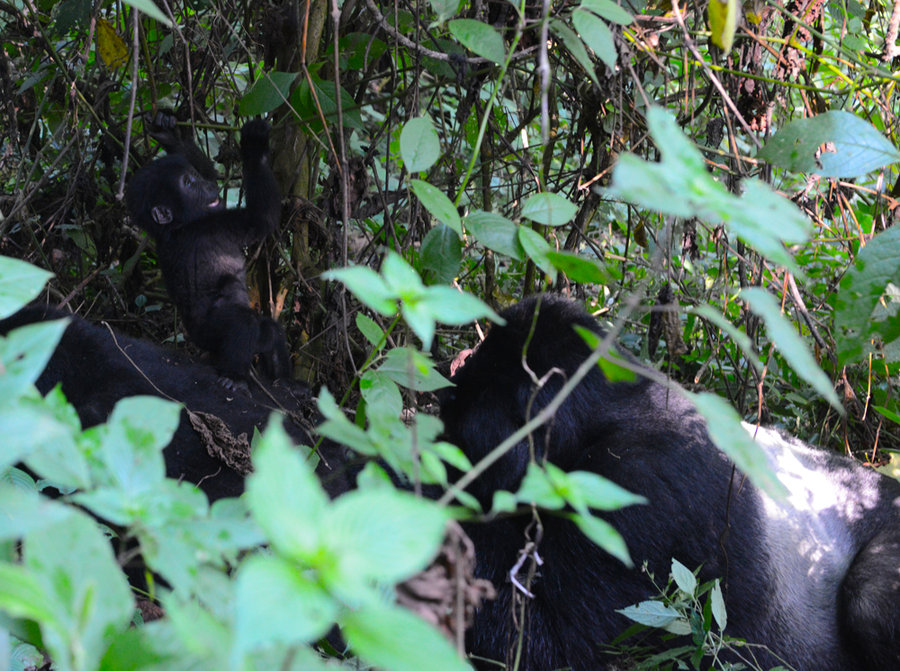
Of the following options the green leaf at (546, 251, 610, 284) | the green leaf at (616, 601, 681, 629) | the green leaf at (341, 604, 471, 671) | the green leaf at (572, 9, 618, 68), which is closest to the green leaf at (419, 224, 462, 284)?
the green leaf at (572, 9, 618, 68)

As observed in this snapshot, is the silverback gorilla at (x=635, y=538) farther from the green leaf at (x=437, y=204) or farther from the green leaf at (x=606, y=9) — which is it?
the green leaf at (x=606, y=9)

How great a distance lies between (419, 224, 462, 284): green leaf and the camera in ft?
5.64

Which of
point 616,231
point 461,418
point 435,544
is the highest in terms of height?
point 435,544

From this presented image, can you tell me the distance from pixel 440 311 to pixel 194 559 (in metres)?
0.29

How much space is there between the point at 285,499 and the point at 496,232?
1008mm

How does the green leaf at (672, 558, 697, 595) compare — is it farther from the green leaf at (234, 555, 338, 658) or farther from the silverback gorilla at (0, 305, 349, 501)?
the green leaf at (234, 555, 338, 658)

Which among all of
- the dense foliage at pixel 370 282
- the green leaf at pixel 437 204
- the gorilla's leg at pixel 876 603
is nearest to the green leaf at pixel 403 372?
the dense foliage at pixel 370 282

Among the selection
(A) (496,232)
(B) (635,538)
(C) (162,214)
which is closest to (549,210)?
(A) (496,232)

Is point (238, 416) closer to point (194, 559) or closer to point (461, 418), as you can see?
point (461, 418)

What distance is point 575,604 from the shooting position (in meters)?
1.97

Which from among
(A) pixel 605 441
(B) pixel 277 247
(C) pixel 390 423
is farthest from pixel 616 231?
(C) pixel 390 423

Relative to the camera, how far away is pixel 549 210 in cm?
147

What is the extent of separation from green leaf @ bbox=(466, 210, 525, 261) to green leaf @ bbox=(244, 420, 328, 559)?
3.12 ft

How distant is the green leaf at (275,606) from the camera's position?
0.50 meters
